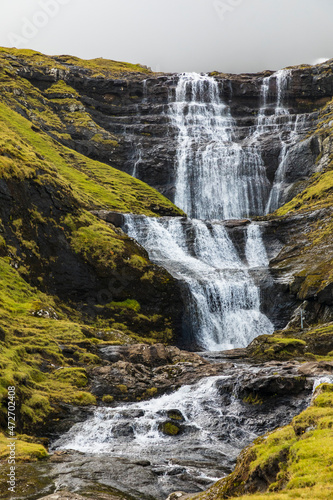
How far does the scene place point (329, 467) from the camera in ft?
23.2

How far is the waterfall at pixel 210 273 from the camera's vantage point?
3906 cm

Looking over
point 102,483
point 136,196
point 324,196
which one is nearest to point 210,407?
point 102,483

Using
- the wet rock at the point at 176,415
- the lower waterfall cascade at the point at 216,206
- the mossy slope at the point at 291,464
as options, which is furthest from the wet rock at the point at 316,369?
the lower waterfall cascade at the point at 216,206

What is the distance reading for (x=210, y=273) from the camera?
42938 millimetres

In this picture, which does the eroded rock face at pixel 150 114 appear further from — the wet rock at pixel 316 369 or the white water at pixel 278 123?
the wet rock at pixel 316 369

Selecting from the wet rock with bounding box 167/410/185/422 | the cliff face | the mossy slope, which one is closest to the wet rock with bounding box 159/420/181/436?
the wet rock with bounding box 167/410/185/422

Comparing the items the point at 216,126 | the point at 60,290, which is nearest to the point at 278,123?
the point at 216,126

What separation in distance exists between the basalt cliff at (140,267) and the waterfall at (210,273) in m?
0.48

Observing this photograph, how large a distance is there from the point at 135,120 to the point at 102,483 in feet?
261

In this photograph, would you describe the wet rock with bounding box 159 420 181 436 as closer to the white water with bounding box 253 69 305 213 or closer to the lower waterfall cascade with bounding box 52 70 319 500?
the lower waterfall cascade with bounding box 52 70 319 500

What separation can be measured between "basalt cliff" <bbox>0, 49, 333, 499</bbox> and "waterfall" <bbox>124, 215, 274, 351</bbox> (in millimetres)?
477

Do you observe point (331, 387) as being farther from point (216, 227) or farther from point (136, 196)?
point (136, 196)

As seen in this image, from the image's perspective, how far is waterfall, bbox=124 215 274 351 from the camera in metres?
39.1

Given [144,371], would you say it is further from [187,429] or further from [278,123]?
[278,123]
